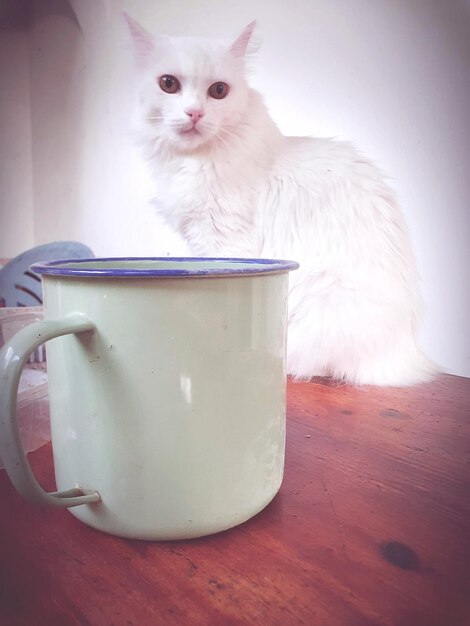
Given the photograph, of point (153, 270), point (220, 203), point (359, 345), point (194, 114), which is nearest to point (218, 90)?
point (194, 114)

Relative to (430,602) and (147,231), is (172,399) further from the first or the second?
(147,231)

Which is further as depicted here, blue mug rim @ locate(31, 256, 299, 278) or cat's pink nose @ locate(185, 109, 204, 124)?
cat's pink nose @ locate(185, 109, 204, 124)

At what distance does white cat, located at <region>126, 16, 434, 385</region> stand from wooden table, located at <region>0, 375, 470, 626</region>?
0.84 feet

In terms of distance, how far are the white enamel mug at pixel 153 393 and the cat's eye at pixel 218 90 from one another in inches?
20.0

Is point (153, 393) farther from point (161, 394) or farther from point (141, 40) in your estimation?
point (141, 40)

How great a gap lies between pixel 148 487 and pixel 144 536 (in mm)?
34

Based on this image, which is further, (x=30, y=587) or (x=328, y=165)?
(x=328, y=165)

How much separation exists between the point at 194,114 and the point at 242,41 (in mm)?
149

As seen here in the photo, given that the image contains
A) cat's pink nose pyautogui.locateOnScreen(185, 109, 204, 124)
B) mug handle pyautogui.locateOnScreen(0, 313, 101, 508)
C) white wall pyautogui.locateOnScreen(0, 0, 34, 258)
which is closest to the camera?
mug handle pyautogui.locateOnScreen(0, 313, 101, 508)

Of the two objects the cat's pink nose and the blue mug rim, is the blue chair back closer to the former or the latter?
the cat's pink nose

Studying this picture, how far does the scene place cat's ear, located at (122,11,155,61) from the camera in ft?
2.44

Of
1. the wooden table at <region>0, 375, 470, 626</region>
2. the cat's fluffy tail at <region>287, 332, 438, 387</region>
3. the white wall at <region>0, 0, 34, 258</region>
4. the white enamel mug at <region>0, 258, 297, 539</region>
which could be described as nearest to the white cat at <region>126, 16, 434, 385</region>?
the cat's fluffy tail at <region>287, 332, 438, 387</region>

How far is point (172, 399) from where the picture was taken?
25 cm

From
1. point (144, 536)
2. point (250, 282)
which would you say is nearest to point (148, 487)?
point (144, 536)
